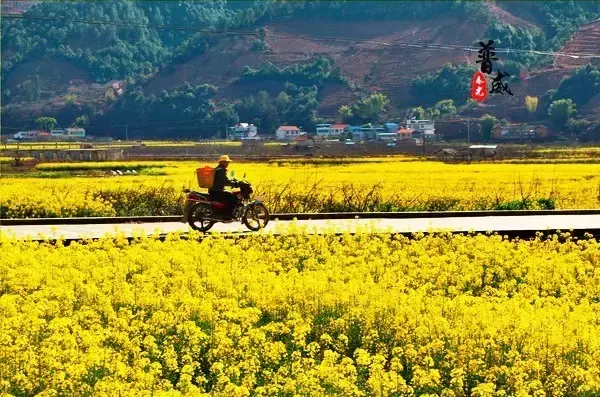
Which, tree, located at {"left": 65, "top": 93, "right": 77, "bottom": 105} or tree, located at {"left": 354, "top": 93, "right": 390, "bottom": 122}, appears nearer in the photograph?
tree, located at {"left": 354, "top": 93, "right": 390, "bottom": 122}

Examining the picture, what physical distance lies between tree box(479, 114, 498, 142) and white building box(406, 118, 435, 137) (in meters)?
6.03

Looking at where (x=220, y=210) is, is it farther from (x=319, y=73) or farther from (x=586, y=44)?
(x=319, y=73)

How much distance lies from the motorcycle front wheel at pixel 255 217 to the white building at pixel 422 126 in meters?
112

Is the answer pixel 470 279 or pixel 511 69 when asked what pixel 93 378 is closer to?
pixel 470 279

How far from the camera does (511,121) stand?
141 m

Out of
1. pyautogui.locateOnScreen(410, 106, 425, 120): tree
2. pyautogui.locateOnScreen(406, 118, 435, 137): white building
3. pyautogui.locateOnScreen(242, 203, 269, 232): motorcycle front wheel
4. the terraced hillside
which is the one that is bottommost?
pyautogui.locateOnScreen(406, 118, 435, 137): white building

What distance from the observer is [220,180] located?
1708 centimetres

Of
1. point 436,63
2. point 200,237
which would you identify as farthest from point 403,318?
point 436,63

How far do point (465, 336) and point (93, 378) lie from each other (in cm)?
300

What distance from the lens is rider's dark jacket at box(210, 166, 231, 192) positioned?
16969mm

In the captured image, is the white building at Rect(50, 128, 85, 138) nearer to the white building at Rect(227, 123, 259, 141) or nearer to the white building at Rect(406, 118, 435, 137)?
the white building at Rect(227, 123, 259, 141)

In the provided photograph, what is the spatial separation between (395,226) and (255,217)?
7.64 ft

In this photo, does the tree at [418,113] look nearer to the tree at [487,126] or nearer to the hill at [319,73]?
the hill at [319,73]

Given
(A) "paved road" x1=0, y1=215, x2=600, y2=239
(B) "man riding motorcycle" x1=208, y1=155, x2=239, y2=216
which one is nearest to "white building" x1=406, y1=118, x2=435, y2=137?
(A) "paved road" x1=0, y1=215, x2=600, y2=239
